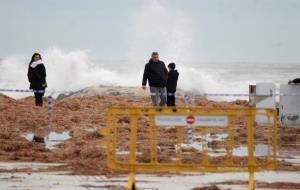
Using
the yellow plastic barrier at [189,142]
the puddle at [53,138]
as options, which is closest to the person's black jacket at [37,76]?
the yellow plastic barrier at [189,142]

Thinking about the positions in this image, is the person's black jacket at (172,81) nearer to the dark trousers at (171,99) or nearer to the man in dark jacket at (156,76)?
the dark trousers at (171,99)

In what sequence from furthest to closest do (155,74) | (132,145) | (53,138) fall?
(155,74), (53,138), (132,145)

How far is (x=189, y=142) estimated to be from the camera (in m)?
14.2

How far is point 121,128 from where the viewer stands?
16297 millimetres

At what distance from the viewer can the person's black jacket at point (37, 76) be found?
2025 cm

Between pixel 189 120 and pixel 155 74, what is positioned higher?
pixel 155 74

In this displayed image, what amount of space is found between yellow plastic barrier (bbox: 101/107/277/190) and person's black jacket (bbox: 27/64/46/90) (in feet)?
11.3

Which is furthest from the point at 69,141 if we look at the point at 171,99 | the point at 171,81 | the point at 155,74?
the point at 171,81

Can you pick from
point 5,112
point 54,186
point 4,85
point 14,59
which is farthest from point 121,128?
point 14,59

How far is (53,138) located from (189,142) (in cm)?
314

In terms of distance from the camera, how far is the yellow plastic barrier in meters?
8.57

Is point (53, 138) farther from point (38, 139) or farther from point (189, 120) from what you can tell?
point (189, 120)

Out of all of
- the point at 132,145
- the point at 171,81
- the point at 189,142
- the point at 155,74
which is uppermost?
the point at 155,74

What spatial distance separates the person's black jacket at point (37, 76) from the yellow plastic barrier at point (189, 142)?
346cm
